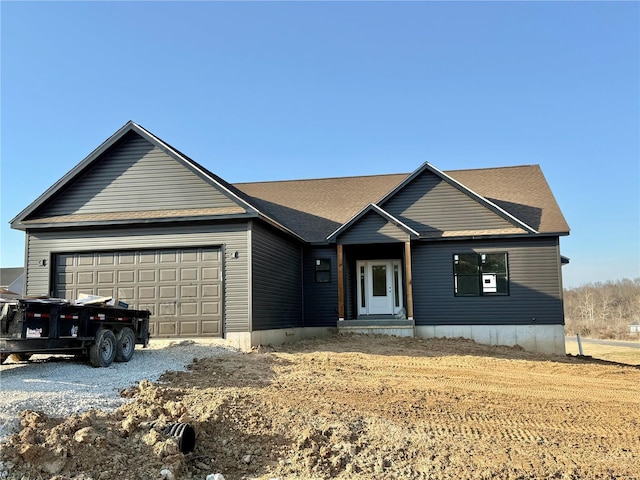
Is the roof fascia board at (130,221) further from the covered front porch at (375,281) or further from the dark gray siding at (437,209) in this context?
the dark gray siding at (437,209)

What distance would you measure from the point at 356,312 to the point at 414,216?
13.4ft

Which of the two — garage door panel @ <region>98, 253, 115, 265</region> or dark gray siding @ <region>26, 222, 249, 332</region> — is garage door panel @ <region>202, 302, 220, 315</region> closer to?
dark gray siding @ <region>26, 222, 249, 332</region>

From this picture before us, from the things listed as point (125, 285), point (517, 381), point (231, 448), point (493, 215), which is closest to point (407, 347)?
point (517, 381)

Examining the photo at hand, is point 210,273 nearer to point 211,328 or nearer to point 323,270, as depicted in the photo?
point 211,328

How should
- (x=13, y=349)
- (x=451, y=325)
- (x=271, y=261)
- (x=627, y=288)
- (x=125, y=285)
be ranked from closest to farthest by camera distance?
(x=13, y=349), (x=125, y=285), (x=271, y=261), (x=451, y=325), (x=627, y=288)

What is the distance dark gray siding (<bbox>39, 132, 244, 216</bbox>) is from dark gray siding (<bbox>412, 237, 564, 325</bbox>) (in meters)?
7.80

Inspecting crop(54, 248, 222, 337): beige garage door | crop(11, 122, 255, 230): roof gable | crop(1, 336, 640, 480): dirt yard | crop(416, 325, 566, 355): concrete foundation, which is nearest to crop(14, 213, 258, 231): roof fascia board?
crop(11, 122, 255, 230): roof gable

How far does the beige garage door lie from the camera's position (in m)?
13.9

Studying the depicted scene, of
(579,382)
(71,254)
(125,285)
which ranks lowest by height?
(579,382)

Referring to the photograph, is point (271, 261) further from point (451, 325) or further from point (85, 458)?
point (85, 458)

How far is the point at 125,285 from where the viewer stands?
47.0ft

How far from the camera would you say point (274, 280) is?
15.6 meters

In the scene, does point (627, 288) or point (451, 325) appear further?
point (627, 288)

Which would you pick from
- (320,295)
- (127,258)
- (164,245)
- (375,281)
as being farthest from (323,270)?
(127,258)
